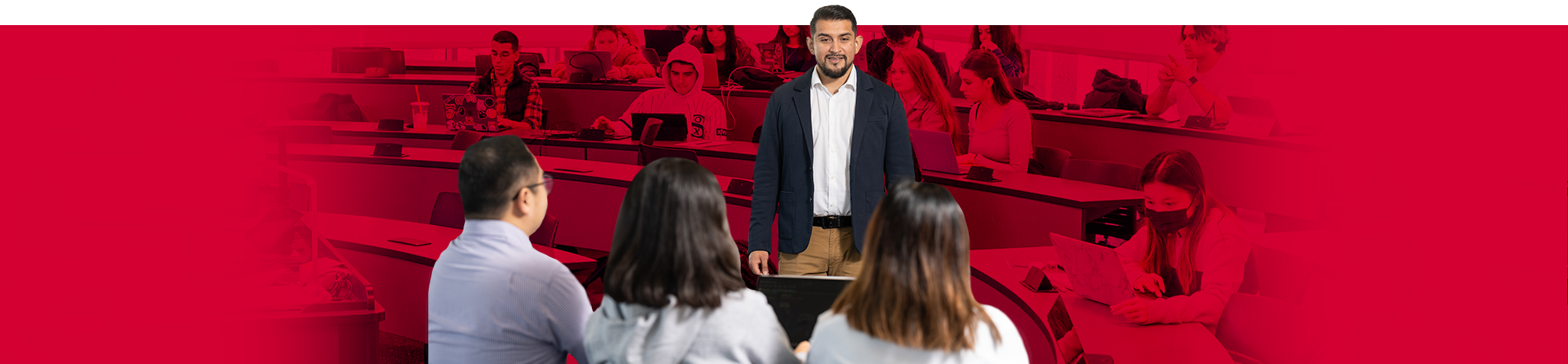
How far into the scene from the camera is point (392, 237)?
9.88ft

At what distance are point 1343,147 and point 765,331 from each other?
3.55 m

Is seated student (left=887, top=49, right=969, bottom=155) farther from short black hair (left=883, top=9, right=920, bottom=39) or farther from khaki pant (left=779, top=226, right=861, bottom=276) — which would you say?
khaki pant (left=779, top=226, right=861, bottom=276)

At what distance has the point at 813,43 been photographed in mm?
2414

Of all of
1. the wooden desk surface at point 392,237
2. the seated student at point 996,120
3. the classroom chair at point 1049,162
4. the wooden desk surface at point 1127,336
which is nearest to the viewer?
the wooden desk surface at point 1127,336

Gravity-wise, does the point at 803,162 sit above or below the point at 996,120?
below

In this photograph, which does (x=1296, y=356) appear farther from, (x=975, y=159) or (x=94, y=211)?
(x=94, y=211)

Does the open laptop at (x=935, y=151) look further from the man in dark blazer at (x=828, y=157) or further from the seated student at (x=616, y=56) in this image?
the seated student at (x=616, y=56)

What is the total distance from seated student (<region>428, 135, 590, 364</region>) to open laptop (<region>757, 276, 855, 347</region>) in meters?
0.32

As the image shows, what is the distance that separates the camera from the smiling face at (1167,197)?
2.31 metres

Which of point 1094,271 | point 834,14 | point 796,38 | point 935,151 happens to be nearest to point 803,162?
point 834,14

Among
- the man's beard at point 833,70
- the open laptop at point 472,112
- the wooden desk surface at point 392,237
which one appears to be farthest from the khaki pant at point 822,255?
the open laptop at point 472,112

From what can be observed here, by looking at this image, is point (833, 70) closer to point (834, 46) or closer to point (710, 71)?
point (834, 46)

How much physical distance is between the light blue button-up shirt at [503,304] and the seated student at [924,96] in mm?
3143

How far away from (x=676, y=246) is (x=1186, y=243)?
1562mm
